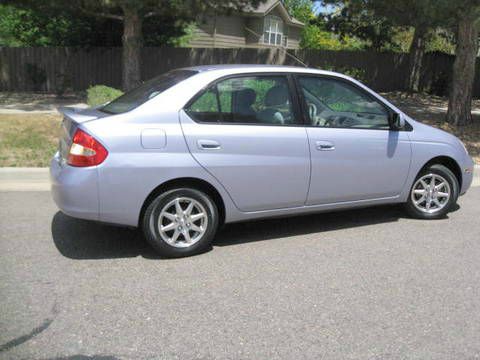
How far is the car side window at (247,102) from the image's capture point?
4.80 meters

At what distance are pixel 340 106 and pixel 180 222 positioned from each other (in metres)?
2.09

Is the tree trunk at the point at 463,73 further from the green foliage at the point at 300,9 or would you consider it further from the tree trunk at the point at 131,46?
the green foliage at the point at 300,9

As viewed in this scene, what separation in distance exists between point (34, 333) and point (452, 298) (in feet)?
9.89

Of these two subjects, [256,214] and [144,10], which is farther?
[144,10]

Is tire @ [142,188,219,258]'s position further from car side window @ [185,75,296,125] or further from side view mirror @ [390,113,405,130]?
side view mirror @ [390,113,405,130]

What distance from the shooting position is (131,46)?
15.8 m

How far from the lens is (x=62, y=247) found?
16.3 feet

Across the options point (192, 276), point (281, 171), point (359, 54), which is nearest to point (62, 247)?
point (192, 276)

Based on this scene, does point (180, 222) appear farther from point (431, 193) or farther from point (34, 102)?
point (34, 102)

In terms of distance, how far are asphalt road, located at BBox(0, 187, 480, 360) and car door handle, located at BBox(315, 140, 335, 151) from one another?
3.01ft

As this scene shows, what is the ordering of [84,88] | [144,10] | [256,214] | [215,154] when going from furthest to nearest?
[84,88]
[144,10]
[256,214]
[215,154]

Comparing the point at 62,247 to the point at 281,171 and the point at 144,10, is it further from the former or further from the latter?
the point at 144,10

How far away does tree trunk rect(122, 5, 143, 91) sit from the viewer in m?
15.4

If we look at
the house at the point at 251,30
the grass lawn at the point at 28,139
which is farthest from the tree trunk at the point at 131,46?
the house at the point at 251,30
